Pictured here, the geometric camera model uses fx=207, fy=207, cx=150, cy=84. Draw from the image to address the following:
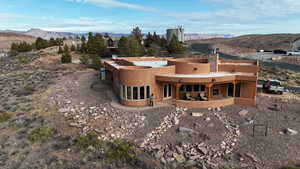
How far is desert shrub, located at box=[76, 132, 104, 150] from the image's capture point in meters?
13.4

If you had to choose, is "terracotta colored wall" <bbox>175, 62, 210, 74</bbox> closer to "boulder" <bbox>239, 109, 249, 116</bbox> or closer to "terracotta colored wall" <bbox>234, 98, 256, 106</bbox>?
"terracotta colored wall" <bbox>234, 98, 256, 106</bbox>

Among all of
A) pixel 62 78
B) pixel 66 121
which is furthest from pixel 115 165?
pixel 62 78

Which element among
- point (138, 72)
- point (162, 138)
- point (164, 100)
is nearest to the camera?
point (162, 138)

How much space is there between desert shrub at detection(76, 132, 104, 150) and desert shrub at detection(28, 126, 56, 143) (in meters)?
2.47

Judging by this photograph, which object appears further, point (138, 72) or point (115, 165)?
point (138, 72)

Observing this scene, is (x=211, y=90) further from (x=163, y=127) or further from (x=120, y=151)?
(x=120, y=151)

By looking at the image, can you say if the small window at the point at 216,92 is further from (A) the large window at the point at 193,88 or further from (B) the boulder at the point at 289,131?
(B) the boulder at the point at 289,131

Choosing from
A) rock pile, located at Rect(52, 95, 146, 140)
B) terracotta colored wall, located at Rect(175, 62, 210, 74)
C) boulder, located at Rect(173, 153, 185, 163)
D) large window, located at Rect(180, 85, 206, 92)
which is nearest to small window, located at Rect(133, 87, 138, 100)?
rock pile, located at Rect(52, 95, 146, 140)

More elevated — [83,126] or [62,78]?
[62,78]

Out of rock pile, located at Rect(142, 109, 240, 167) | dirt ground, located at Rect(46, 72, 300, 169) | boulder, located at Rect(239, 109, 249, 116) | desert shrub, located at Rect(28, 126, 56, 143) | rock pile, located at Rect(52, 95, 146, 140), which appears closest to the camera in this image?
rock pile, located at Rect(142, 109, 240, 167)

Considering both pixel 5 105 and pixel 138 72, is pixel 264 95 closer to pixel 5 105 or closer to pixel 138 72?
pixel 138 72

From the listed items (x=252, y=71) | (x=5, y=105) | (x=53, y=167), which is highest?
(x=252, y=71)

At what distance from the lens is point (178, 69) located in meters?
20.3

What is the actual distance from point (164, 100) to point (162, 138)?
5562 mm
